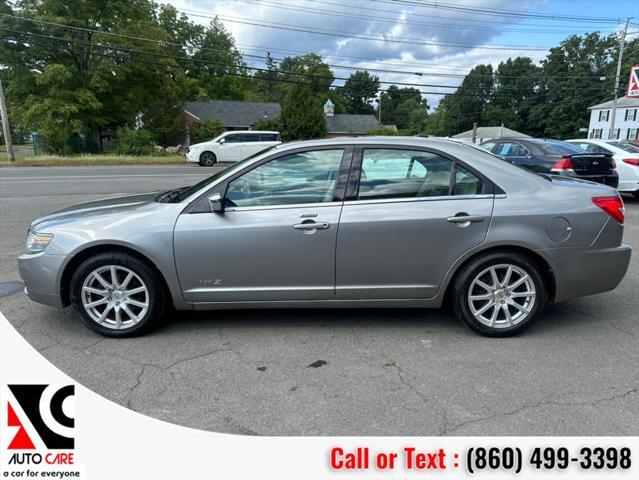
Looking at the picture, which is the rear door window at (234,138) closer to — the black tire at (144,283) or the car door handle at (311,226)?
the black tire at (144,283)

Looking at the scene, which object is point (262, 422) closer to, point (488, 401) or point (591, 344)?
point (488, 401)

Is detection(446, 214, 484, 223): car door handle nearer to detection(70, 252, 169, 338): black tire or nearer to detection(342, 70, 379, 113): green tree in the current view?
detection(70, 252, 169, 338): black tire

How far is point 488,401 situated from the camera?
2779 millimetres

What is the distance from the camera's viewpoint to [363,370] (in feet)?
10.3

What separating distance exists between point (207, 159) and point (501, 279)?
2047 centimetres

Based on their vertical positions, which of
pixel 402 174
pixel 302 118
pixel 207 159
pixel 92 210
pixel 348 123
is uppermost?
pixel 348 123

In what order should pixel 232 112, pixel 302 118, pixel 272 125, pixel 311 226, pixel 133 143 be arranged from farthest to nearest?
pixel 232 112 < pixel 272 125 < pixel 302 118 < pixel 133 143 < pixel 311 226

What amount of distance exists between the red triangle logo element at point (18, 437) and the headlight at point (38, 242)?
4.45ft

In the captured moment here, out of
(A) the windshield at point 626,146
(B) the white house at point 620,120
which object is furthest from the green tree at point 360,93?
(A) the windshield at point 626,146

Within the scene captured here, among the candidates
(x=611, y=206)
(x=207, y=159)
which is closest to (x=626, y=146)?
(x=611, y=206)

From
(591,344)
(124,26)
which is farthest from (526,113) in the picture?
(591,344)

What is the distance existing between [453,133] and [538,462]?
90466mm

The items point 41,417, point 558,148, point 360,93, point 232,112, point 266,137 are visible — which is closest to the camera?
point 41,417

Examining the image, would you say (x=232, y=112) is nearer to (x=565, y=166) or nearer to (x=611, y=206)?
(x=565, y=166)
